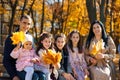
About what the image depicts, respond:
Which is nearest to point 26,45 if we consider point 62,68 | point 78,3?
point 62,68

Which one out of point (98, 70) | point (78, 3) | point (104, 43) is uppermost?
point (78, 3)

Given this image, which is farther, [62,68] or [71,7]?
[71,7]

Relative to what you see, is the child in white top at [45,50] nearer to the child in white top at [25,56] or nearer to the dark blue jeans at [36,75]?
the dark blue jeans at [36,75]

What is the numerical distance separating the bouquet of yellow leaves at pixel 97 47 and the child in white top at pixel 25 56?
51.0 inches

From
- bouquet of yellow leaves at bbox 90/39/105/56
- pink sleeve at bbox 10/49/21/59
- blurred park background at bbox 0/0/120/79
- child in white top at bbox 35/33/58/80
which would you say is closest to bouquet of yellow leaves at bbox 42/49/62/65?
child in white top at bbox 35/33/58/80

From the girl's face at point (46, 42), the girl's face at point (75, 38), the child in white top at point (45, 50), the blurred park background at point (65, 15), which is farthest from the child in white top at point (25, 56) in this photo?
the blurred park background at point (65, 15)

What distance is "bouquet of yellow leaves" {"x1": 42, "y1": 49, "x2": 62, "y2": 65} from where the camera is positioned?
6705 millimetres

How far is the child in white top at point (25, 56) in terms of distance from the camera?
644 cm

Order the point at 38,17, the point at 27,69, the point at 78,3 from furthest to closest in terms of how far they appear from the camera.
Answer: the point at 38,17, the point at 78,3, the point at 27,69

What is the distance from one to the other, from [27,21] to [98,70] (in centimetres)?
180

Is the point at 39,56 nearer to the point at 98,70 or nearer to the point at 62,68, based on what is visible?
the point at 62,68

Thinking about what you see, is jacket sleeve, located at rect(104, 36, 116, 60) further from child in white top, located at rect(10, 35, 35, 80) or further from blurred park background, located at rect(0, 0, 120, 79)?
blurred park background, located at rect(0, 0, 120, 79)

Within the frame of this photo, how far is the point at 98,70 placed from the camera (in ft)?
24.2

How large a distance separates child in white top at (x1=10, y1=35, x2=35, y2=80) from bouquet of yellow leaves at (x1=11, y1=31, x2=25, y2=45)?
0.08 meters
